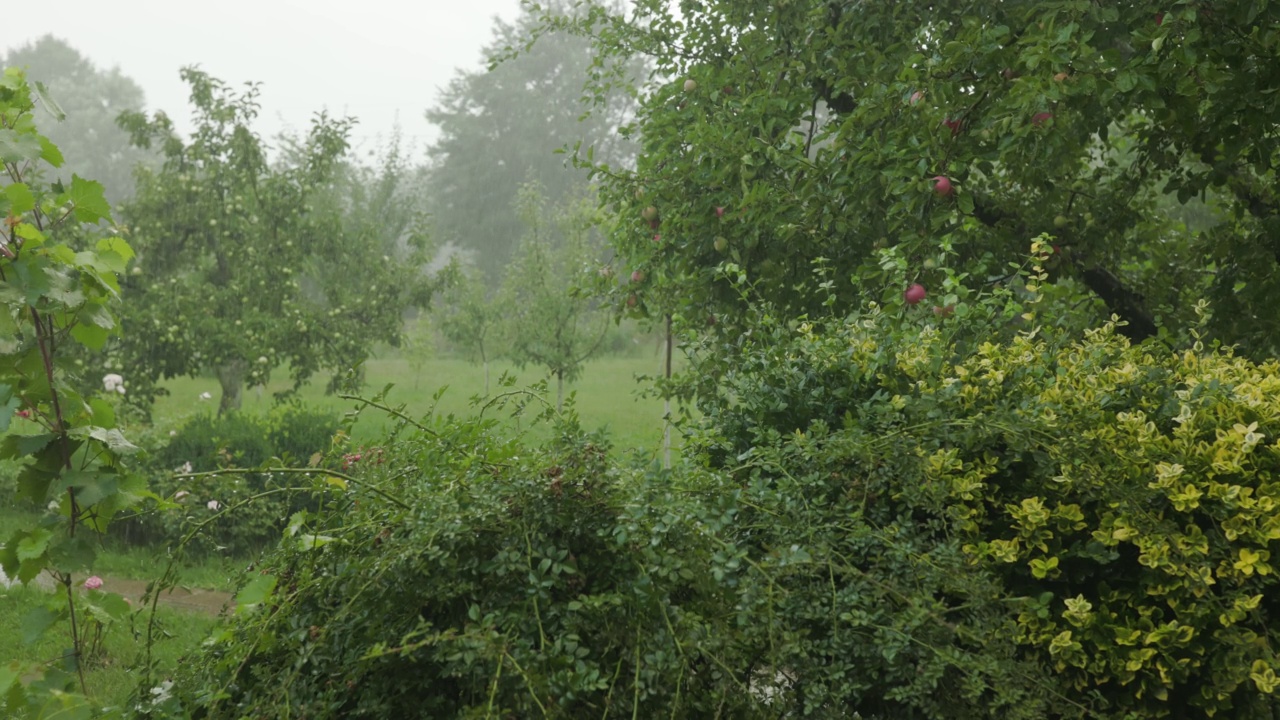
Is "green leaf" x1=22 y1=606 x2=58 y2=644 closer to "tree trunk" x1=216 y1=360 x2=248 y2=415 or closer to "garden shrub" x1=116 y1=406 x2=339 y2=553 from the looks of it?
"garden shrub" x1=116 y1=406 x2=339 y2=553

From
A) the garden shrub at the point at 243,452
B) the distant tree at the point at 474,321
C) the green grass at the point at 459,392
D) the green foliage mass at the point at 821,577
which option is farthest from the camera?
the distant tree at the point at 474,321

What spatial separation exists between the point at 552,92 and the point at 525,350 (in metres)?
28.2

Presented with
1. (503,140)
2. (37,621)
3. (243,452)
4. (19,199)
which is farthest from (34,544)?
(503,140)

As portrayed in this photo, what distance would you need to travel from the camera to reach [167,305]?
919 cm

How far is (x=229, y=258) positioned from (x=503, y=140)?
29.3 m

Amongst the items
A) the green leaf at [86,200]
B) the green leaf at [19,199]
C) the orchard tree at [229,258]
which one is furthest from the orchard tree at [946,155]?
the orchard tree at [229,258]

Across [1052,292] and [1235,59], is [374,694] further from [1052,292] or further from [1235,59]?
[1235,59]

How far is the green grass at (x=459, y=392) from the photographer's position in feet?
46.4

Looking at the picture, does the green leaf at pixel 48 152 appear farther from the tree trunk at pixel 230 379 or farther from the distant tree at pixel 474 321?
the distant tree at pixel 474 321

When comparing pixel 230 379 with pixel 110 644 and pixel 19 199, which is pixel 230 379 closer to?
pixel 110 644

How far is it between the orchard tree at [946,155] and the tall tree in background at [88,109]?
41.5m

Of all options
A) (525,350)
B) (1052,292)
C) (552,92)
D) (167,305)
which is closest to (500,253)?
(552,92)

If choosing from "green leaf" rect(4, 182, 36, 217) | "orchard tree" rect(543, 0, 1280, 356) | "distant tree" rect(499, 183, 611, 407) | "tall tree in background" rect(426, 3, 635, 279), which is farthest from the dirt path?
"tall tree in background" rect(426, 3, 635, 279)

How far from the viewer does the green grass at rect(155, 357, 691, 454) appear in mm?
14148
